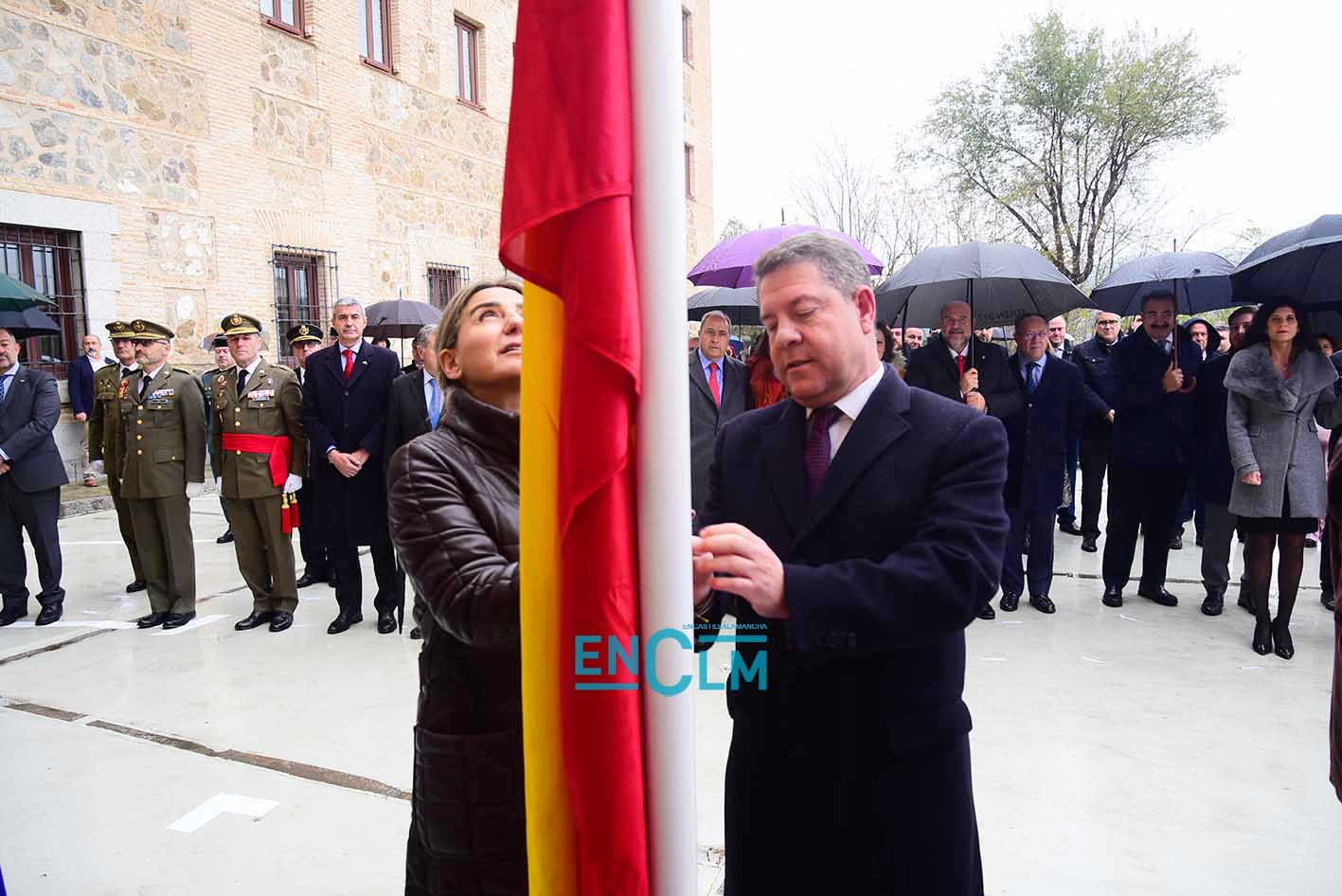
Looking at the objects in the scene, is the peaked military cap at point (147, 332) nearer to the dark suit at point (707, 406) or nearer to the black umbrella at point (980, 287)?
the dark suit at point (707, 406)

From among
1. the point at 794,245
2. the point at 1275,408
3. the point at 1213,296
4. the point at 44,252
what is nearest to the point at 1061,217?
the point at 1213,296

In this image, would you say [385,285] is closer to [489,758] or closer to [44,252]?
[44,252]

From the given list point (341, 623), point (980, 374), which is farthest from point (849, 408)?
point (341, 623)

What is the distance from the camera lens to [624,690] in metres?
1.14

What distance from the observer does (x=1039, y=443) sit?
5910mm

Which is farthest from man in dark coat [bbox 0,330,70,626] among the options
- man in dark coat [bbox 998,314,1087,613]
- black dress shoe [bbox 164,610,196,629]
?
man in dark coat [bbox 998,314,1087,613]

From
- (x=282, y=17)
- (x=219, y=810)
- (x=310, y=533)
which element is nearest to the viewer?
(x=219, y=810)

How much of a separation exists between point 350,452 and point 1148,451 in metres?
5.37

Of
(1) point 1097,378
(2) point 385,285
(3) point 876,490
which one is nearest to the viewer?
(3) point 876,490

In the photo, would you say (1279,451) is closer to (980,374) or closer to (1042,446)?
(1042,446)

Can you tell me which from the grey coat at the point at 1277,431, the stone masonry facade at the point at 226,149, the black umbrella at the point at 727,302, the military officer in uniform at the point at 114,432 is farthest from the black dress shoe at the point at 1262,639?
the stone masonry facade at the point at 226,149

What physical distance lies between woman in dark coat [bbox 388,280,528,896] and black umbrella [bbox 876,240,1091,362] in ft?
14.3

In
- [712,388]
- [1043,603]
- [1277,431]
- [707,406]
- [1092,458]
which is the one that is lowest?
[1043,603]

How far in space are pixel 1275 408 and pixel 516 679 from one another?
5145 millimetres
